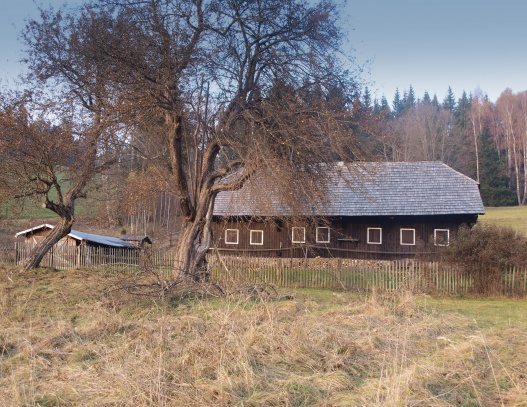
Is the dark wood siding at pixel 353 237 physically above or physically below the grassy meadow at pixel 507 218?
below

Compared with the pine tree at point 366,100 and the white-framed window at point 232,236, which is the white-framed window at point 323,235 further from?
the pine tree at point 366,100

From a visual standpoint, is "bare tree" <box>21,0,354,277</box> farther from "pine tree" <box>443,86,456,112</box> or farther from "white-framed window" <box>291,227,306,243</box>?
"pine tree" <box>443,86,456,112</box>

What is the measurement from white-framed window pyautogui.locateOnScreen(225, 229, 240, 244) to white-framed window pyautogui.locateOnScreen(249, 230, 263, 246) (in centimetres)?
88

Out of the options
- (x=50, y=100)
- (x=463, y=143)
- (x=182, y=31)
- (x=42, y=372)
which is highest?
(x=463, y=143)

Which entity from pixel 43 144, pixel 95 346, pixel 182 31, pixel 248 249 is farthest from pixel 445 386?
pixel 248 249

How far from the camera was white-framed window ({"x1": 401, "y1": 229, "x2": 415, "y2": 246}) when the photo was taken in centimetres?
2705

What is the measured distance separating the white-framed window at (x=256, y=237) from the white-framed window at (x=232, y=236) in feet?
2.89

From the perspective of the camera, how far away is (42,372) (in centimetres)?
563

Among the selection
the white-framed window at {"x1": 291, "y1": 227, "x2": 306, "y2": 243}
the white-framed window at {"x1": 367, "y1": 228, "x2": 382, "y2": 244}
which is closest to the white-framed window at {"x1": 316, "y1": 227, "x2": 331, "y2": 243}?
the white-framed window at {"x1": 291, "y1": 227, "x2": 306, "y2": 243}

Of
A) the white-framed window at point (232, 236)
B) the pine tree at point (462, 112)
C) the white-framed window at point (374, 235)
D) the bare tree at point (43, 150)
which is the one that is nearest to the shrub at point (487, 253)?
the white-framed window at point (374, 235)

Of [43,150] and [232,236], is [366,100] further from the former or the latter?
[232,236]

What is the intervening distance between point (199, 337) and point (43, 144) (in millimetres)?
10048

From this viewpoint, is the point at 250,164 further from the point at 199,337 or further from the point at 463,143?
the point at 463,143

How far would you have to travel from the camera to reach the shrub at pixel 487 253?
56.8ft
